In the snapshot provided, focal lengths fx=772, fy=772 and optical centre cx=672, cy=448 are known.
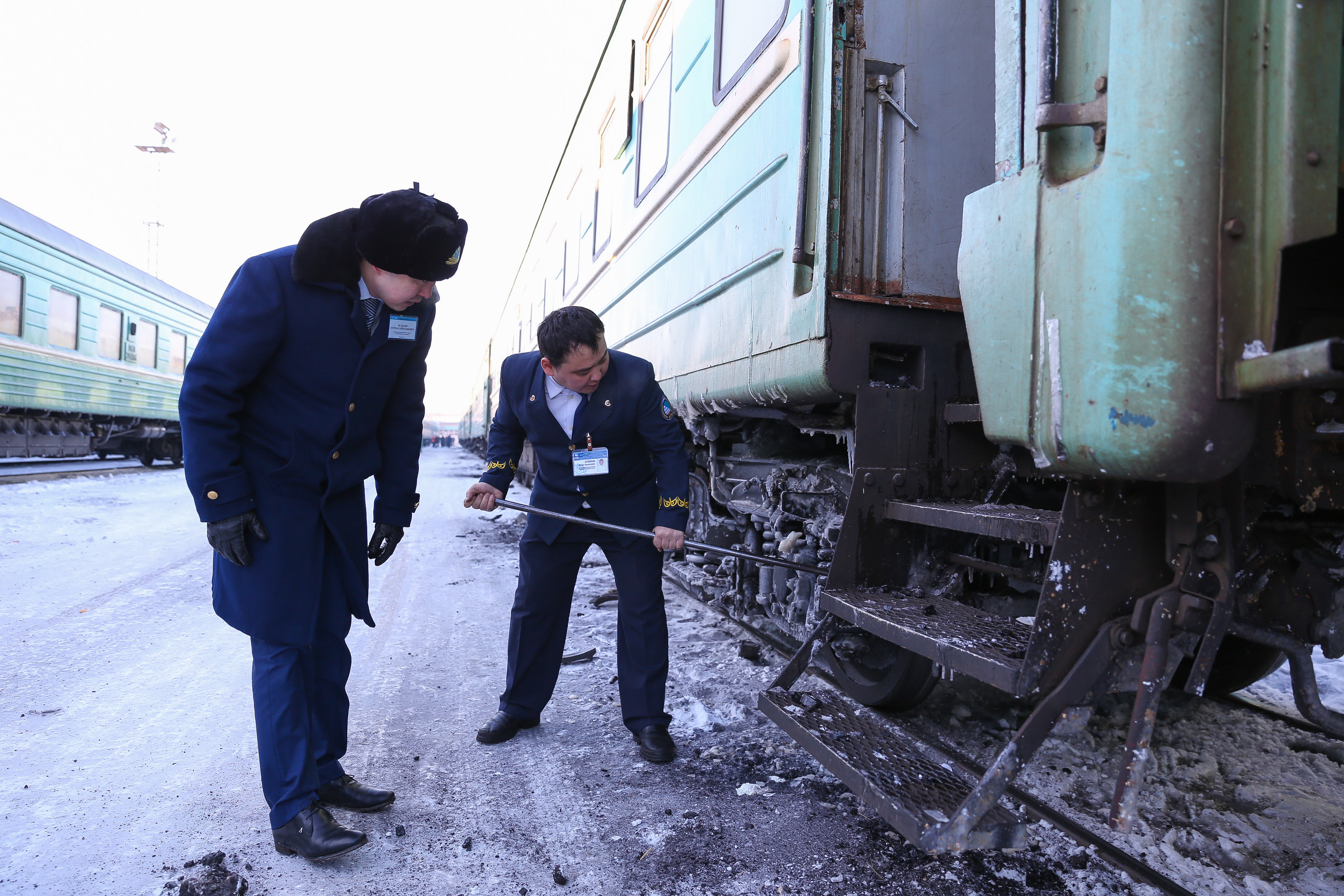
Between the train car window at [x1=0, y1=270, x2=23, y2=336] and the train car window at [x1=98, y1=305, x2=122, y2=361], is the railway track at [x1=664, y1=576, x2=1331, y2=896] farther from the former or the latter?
the train car window at [x1=98, y1=305, x2=122, y2=361]

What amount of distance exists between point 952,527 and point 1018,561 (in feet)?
2.16

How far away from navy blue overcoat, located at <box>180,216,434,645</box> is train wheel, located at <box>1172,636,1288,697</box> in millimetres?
3075

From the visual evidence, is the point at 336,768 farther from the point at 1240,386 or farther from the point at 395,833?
the point at 1240,386

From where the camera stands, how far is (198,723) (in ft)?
9.20

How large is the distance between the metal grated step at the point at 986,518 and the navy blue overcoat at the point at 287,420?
A: 1606 mm

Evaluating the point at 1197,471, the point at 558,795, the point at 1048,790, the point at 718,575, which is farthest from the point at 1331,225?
the point at 718,575

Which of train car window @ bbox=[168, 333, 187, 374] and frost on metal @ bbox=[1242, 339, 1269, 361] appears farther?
train car window @ bbox=[168, 333, 187, 374]

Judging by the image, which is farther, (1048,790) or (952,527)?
(1048,790)

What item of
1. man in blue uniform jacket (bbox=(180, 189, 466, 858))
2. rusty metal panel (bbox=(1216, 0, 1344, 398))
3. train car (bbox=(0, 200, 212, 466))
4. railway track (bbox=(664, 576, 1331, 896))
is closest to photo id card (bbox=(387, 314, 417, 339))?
man in blue uniform jacket (bbox=(180, 189, 466, 858))

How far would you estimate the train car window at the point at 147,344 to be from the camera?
15008 millimetres

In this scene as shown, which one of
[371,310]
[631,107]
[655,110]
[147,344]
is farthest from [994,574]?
[147,344]

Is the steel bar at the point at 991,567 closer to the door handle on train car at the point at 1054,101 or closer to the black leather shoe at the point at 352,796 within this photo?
the door handle on train car at the point at 1054,101

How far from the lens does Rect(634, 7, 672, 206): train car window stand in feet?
14.3

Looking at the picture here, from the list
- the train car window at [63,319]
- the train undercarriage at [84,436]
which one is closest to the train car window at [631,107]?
the train undercarriage at [84,436]
